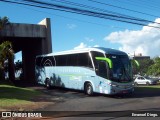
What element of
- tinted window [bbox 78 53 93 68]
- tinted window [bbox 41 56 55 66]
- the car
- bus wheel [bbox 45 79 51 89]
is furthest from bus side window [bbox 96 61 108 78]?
the car

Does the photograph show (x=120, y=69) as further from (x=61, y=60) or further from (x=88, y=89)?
(x=61, y=60)

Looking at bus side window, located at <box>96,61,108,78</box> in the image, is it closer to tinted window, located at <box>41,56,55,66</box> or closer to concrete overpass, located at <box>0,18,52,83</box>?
tinted window, located at <box>41,56,55,66</box>

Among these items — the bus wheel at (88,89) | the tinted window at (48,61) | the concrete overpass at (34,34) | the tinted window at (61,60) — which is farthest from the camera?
the concrete overpass at (34,34)

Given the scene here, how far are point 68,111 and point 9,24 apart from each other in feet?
66.8

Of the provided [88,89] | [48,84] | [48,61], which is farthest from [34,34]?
[88,89]

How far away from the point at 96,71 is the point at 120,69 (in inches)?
65.7

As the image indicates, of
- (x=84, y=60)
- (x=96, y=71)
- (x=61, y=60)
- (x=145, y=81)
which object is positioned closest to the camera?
(x=96, y=71)

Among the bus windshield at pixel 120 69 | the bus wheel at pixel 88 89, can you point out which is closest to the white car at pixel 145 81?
the bus wheel at pixel 88 89

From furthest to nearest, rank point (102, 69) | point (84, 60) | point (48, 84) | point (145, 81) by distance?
point (145, 81)
point (48, 84)
point (84, 60)
point (102, 69)

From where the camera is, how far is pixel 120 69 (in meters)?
22.3

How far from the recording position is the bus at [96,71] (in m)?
21.9

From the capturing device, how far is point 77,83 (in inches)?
997

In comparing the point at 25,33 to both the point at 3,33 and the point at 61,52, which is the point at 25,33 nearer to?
the point at 3,33

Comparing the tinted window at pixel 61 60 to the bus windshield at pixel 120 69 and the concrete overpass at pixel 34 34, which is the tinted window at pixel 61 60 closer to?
the bus windshield at pixel 120 69
